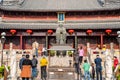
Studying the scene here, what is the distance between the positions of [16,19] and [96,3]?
10.8 m

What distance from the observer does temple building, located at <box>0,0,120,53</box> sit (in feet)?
125

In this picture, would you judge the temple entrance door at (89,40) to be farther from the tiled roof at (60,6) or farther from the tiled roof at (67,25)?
the tiled roof at (60,6)

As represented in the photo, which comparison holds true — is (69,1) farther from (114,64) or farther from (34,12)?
(114,64)

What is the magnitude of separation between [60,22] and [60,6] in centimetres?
267

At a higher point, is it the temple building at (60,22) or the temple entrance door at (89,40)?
the temple building at (60,22)

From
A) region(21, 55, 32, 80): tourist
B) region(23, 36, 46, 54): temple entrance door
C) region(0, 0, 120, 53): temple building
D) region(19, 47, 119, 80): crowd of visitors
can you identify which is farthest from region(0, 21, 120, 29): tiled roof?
region(21, 55, 32, 80): tourist

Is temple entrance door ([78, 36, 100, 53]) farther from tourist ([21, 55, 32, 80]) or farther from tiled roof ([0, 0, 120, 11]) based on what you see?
tourist ([21, 55, 32, 80])

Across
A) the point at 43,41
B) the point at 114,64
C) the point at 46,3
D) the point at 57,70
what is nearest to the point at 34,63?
the point at 57,70

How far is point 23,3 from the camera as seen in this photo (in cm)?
4188

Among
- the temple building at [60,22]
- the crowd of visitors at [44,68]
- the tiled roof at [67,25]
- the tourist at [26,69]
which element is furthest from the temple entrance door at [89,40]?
the tourist at [26,69]

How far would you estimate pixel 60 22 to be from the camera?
1531 inches

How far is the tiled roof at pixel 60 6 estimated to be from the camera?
38.9 m

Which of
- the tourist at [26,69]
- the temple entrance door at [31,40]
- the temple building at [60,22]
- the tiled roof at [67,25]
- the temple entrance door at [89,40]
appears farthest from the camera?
the temple entrance door at [31,40]

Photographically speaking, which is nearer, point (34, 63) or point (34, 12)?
point (34, 63)
